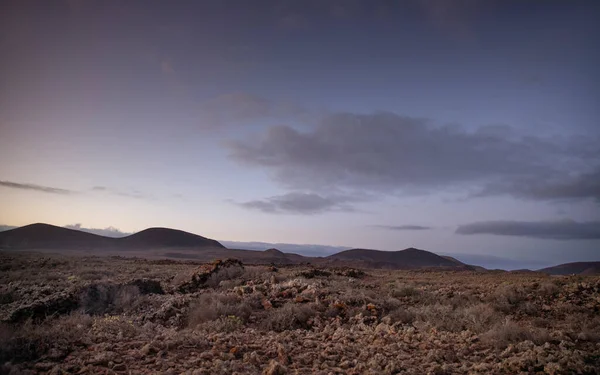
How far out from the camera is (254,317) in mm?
10367

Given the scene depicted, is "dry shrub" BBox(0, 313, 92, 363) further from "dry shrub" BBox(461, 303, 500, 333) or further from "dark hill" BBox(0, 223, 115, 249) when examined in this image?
"dark hill" BBox(0, 223, 115, 249)

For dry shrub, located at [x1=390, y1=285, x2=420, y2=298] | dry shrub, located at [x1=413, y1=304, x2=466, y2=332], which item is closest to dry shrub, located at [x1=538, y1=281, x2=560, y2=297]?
dry shrub, located at [x1=390, y1=285, x2=420, y2=298]

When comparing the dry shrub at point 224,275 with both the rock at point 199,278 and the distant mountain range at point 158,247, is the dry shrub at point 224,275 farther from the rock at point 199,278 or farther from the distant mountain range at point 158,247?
the distant mountain range at point 158,247

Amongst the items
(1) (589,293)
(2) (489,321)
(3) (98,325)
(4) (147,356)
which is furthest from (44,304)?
(1) (589,293)

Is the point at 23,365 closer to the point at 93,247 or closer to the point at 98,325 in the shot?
the point at 98,325

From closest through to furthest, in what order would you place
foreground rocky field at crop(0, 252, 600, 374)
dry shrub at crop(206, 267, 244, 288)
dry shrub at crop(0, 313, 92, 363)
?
dry shrub at crop(0, 313, 92, 363) < foreground rocky field at crop(0, 252, 600, 374) < dry shrub at crop(206, 267, 244, 288)

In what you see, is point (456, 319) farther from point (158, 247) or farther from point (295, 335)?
point (158, 247)

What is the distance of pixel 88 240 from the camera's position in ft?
321

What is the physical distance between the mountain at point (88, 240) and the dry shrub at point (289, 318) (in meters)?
95.1

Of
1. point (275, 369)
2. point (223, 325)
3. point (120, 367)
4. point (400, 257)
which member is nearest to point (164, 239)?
point (400, 257)

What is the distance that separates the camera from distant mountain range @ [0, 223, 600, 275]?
3275 inches

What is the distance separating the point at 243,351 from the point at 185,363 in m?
1.13

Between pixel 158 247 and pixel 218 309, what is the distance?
98.6 meters

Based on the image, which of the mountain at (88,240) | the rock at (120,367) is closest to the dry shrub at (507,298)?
the rock at (120,367)
